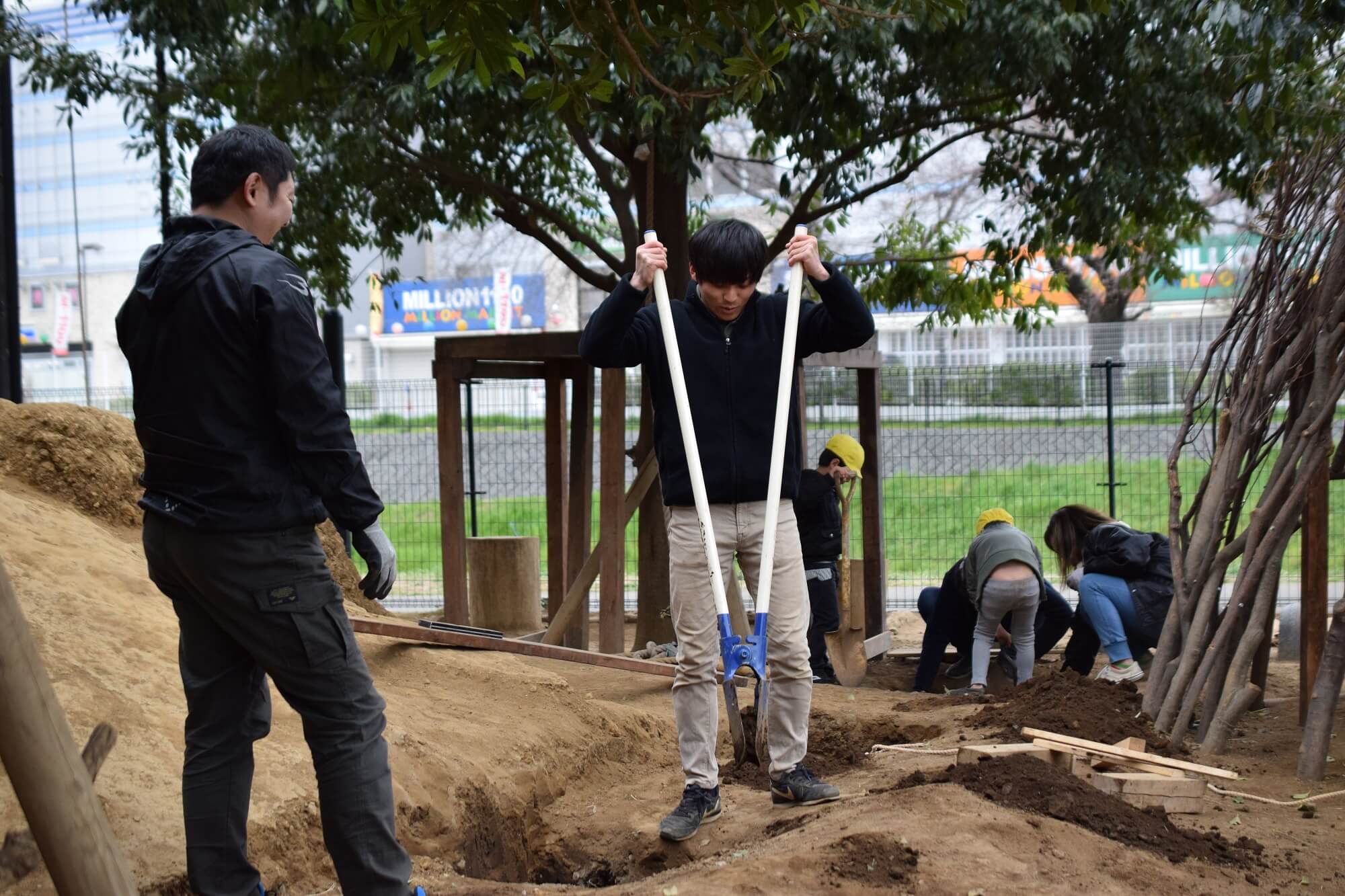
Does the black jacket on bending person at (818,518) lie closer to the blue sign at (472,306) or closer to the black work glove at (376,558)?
the black work glove at (376,558)

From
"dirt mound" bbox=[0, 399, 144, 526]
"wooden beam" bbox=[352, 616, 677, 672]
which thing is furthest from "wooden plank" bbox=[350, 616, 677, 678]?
"dirt mound" bbox=[0, 399, 144, 526]

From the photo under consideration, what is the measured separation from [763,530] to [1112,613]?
390 cm

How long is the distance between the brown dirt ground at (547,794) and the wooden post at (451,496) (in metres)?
1.74

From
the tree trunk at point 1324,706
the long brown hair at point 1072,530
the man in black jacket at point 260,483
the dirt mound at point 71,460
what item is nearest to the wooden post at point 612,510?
the dirt mound at point 71,460

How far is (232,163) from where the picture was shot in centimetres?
294

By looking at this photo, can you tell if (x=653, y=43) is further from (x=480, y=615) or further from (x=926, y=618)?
(x=480, y=615)

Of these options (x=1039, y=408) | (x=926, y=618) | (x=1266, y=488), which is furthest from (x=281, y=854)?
(x=1039, y=408)

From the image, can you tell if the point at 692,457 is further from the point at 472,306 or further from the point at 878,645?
the point at 472,306

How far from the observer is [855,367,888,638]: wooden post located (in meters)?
8.62

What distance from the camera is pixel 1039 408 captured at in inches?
481

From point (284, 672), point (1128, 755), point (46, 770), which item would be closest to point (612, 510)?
point (1128, 755)

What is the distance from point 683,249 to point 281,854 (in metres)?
5.37

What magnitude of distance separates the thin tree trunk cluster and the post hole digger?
7.92ft

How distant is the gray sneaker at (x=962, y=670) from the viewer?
7930 millimetres
